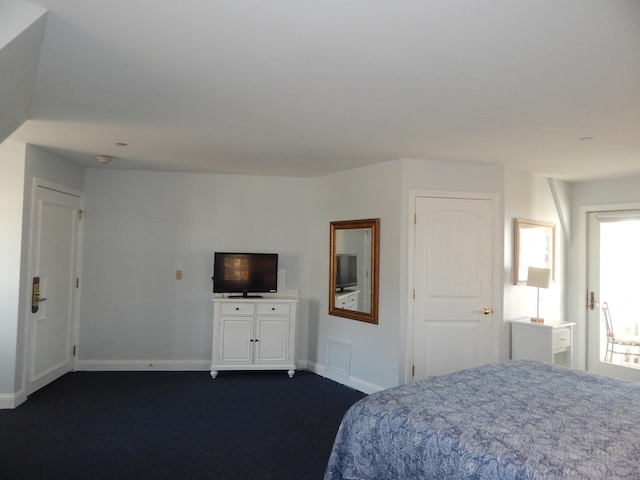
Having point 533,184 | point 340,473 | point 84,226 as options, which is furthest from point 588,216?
point 84,226

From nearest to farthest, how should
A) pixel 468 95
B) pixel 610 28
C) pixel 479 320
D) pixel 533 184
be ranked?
pixel 610 28
pixel 468 95
pixel 479 320
pixel 533 184

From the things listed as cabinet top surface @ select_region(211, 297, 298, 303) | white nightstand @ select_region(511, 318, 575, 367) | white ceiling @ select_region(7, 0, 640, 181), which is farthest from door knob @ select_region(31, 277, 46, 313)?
white nightstand @ select_region(511, 318, 575, 367)

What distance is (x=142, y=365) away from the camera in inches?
197

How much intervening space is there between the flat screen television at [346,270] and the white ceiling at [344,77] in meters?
1.29

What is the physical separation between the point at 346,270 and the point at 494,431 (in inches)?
119

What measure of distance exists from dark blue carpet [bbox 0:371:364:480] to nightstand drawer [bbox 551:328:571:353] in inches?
78.8

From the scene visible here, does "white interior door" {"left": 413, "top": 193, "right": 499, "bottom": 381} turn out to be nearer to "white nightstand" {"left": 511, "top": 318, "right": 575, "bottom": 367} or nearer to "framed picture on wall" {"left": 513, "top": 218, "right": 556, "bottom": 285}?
"white nightstand" {"left": 511, "top": 318, "right": 575, "bottom": 367}

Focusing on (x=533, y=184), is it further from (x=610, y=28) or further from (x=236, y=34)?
(x=236, y=34)

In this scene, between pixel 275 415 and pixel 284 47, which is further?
pixel 275 415

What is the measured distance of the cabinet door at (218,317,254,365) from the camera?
188 inches

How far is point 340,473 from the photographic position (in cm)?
219

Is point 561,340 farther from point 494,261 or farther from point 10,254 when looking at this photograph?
point 10,254

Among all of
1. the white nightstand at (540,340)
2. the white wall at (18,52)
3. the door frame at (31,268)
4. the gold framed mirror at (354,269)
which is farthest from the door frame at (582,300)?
the door frame at (31,268)

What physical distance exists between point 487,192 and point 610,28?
2695 mm
